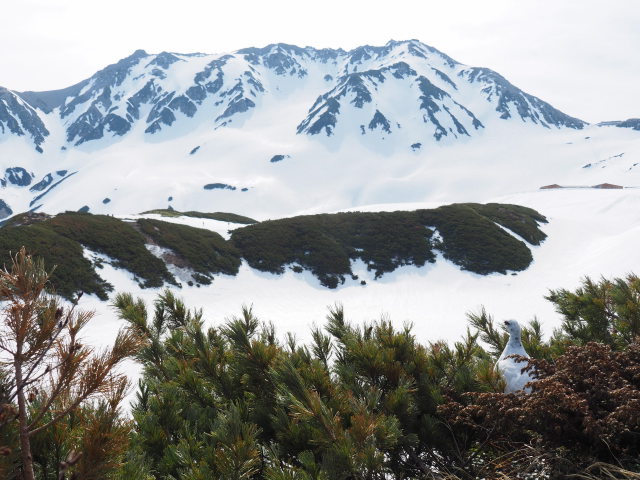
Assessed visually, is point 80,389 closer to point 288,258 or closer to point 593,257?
point 288,258

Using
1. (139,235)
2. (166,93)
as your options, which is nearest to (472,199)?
(139,235)

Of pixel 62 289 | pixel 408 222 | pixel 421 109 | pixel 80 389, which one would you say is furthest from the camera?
pixel 421 109

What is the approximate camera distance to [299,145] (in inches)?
5468

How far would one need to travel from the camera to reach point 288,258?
29312 mm

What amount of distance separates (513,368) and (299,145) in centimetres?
14012

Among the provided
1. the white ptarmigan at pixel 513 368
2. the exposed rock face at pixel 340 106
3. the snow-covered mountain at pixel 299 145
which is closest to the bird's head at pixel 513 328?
the white ptarmigan at pixel 513 368

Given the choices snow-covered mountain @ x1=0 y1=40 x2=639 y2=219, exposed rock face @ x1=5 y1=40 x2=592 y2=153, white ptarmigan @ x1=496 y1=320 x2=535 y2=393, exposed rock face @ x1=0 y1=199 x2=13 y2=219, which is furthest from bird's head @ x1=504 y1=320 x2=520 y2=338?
exposed rock face @ x1=0 y1=199 x2=13 y2=219

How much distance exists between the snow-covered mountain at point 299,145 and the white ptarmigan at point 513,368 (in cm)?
9434

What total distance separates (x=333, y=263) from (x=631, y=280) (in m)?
24.9

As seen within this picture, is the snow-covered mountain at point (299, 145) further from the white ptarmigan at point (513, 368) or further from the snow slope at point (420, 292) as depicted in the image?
the white ptarmigan at point (513, 368)

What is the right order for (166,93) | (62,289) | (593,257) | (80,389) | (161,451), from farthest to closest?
1. (166,93)
2. (593,257)
3. (62,289)
4. (161,451)
5. (80,389)

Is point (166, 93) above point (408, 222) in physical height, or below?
above

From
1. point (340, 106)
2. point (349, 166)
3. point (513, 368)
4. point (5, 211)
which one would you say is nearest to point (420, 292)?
point (513, 368)

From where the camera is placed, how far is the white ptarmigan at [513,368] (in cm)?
289
